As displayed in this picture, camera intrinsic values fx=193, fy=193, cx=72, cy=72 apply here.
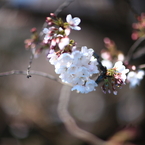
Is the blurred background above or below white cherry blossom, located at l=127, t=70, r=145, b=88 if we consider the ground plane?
above

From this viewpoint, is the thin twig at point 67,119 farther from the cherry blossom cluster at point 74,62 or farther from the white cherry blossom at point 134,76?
the cherry blossom cluster at point 74,62

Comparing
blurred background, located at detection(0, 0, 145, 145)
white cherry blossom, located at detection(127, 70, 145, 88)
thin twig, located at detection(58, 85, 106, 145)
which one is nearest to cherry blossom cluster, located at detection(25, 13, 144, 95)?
white cherry blossom, located at detection(127, 70, 145, 88)

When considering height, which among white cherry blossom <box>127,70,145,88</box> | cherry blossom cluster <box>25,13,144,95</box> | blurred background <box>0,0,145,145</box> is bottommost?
cherry blossom cluster <box>25,13,144,95</box>

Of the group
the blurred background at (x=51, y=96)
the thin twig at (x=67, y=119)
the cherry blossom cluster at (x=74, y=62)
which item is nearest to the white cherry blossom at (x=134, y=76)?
the cherry blossom cluster at (x=74, y=62)

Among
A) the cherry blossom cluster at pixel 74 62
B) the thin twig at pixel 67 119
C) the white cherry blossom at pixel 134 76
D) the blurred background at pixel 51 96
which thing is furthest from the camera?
the blurred background at pixel 51 96

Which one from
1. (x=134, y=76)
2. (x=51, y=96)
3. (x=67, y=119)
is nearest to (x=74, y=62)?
(x=134, y=76)

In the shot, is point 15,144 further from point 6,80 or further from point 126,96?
point 126,96

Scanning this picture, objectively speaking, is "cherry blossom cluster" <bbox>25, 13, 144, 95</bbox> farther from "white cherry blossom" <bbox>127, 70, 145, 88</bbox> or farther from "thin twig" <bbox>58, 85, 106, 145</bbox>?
"thin twig" <bbox>58, 85, 106, 145</bbox>

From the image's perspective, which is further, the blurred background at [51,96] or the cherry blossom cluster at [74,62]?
Answer: the blurred background at [51,96]

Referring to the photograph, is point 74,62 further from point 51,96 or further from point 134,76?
point 51,96

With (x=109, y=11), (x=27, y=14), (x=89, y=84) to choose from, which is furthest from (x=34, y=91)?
(x=89, y=84)
